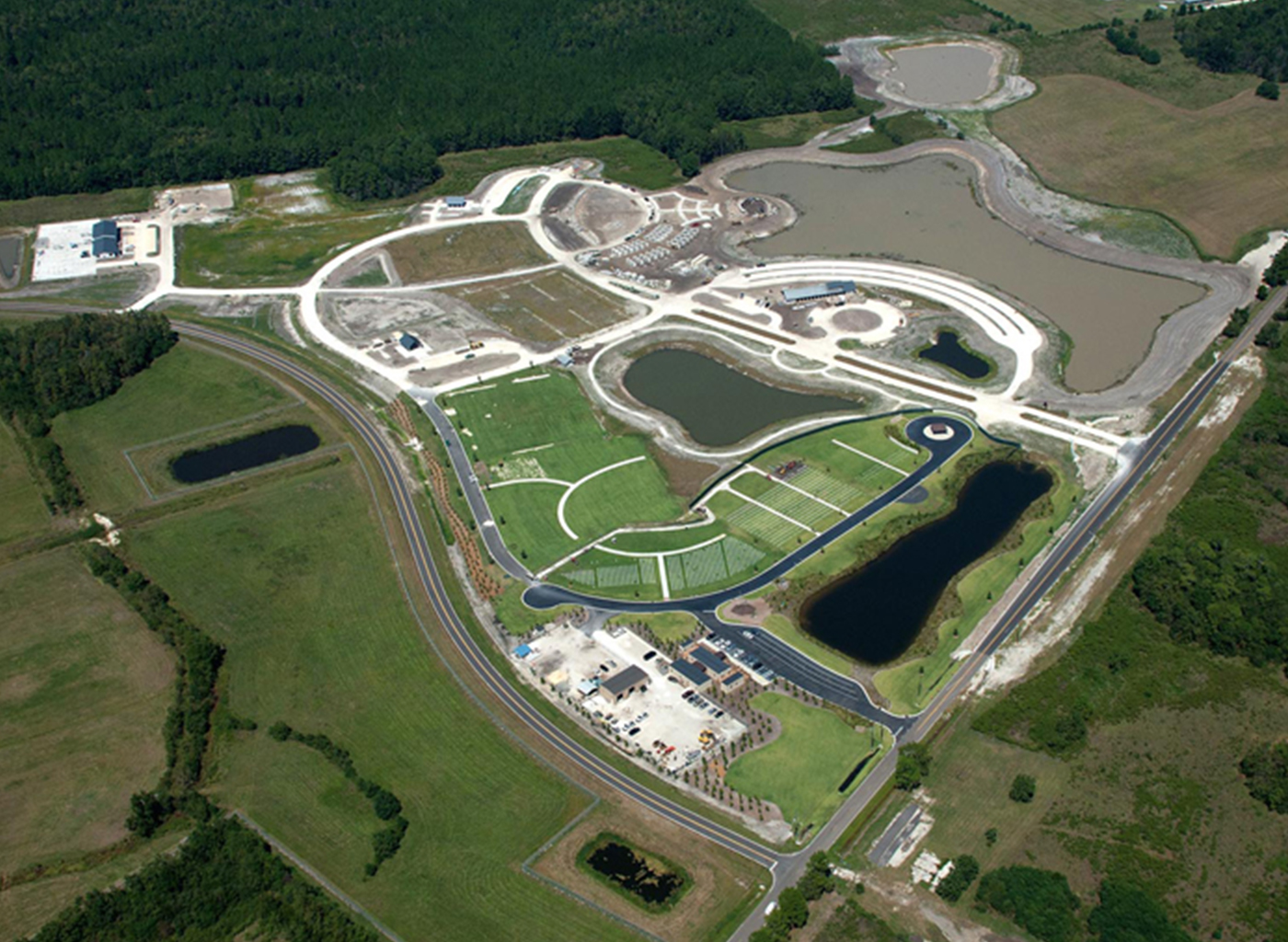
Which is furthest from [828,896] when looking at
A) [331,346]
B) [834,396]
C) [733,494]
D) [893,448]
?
[331,346]

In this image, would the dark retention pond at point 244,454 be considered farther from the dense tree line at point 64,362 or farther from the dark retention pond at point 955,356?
the dark retention pond at point 955,356

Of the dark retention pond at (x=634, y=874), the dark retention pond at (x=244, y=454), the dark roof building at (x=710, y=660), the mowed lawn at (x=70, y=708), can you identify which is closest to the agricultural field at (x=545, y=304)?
the dark retention pond at (x=244, y=454)

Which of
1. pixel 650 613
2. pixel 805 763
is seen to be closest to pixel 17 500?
pixel 650 613

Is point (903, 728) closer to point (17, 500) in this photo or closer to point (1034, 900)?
point (1034, 900)

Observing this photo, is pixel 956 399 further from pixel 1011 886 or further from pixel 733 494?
pixel 1011 886

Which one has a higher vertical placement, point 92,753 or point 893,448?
point 893,448

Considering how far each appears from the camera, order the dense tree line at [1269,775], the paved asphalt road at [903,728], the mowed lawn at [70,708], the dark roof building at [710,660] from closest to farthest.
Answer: the paved asphalt road at [903,728]
the dense tree line at [1269,775]
the mowed lawn at [70,708]
the dark roof building at [710,660]

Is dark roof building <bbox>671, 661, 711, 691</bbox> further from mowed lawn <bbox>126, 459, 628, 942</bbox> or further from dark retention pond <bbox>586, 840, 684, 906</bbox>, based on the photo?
dark retention pond <bbox>586, 840, 684, 906</bbox>
